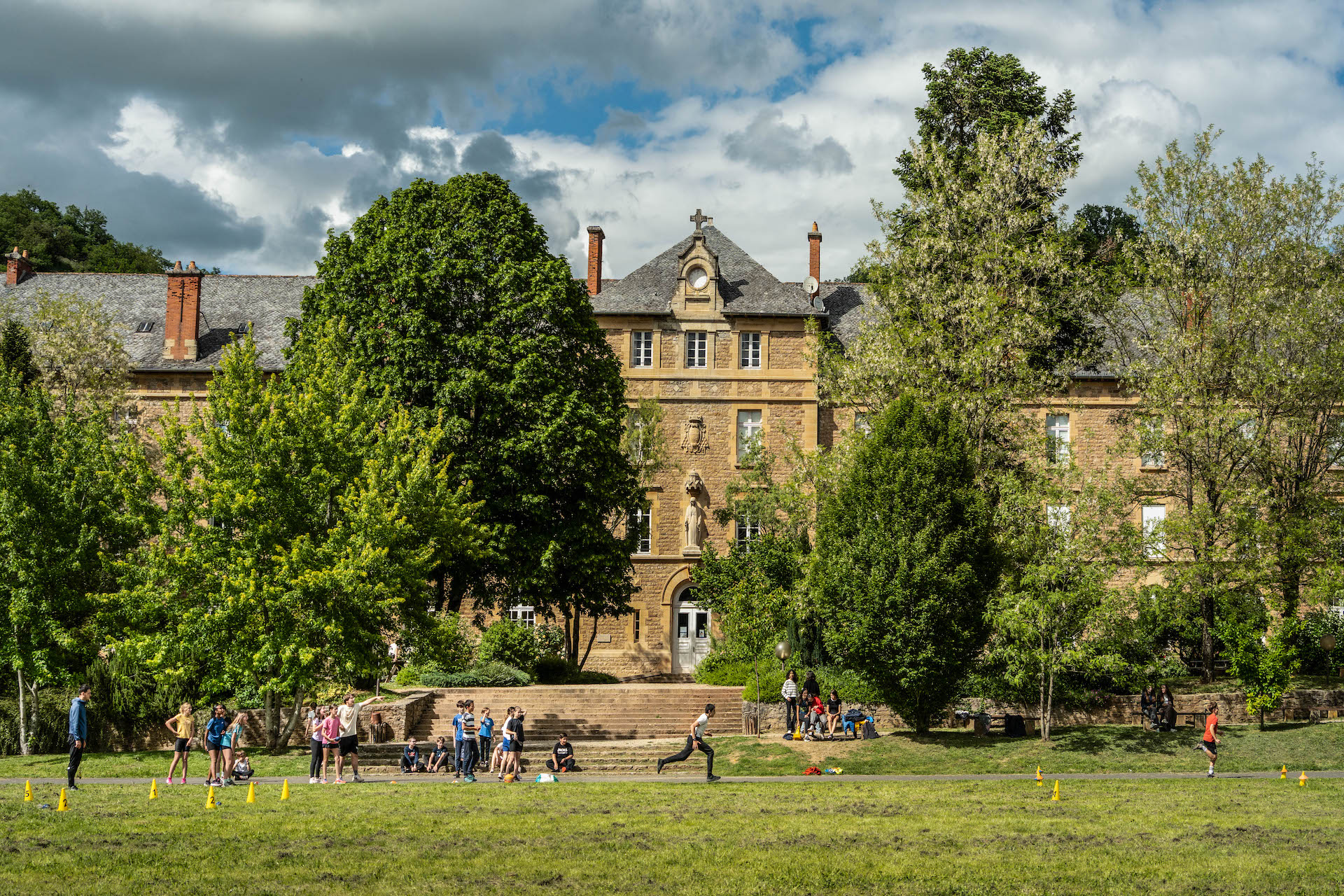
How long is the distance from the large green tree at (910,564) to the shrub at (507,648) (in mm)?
11374

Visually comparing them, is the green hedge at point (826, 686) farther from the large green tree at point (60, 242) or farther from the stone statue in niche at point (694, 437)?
the large green tree at point (60, 242)

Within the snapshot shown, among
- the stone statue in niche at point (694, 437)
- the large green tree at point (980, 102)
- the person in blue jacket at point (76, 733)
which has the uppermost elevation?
the large green tree at point (980, 102)

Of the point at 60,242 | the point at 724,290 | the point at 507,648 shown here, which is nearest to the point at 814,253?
the point at 724,290

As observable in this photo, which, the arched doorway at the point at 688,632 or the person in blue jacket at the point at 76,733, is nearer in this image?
the person in blue jacket at the point at 76,733

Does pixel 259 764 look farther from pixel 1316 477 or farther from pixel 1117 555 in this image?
pixel 1316 477

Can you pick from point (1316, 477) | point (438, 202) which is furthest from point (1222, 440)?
point (438, 202)

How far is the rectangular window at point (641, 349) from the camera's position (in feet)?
151

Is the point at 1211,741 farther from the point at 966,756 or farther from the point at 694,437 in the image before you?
the point at 694,437

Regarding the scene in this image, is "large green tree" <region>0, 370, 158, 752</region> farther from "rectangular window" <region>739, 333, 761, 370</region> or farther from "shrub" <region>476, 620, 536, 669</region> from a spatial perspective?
"rectangular window" <region>739, 333, 761, 370</region>

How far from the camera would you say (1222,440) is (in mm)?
32812

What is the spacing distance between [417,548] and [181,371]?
869 inches

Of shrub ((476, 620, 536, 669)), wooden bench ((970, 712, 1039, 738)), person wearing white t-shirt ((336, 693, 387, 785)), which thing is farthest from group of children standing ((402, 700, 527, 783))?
wooden bench ((970, 712, 1039, 738))

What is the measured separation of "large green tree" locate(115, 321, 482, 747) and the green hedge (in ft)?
30.9

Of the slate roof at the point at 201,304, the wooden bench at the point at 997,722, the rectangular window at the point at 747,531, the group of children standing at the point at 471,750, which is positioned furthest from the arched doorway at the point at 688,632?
the group of children standing at the point at 471,750
